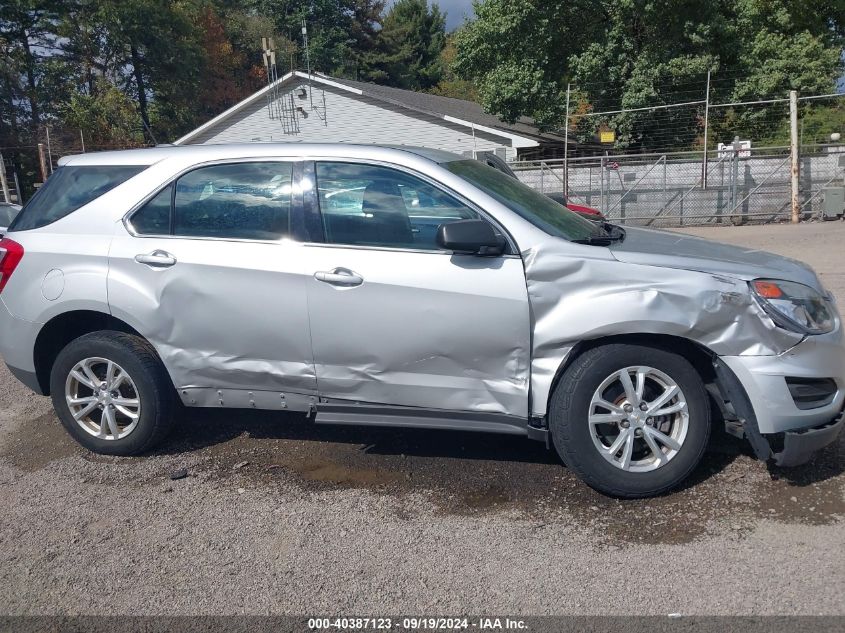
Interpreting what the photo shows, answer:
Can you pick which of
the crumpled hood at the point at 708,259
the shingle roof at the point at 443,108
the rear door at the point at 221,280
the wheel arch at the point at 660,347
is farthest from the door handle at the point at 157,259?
the shingle roof at the point at 443,108

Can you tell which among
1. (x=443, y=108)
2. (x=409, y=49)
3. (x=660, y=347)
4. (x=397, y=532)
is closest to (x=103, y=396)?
(x=397, y=532)

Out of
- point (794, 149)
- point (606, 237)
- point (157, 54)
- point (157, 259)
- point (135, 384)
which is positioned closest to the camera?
point (606, 237)

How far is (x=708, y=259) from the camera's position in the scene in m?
4.04

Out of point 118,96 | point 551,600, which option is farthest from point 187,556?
point 118,96

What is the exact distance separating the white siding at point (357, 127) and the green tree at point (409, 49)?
2855cm

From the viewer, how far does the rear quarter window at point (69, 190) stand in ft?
15.8

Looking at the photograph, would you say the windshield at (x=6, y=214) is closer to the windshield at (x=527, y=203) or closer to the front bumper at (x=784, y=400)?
the windshield at (x=527, y=203)

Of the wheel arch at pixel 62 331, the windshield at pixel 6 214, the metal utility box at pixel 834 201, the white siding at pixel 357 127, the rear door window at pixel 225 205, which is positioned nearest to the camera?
the rear door window at pixel 225 205

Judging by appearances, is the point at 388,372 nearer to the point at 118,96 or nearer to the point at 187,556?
the point at 187,556

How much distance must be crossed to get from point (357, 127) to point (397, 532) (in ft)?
85.3

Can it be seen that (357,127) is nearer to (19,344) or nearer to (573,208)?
(573,208)

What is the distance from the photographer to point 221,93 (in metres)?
47.2

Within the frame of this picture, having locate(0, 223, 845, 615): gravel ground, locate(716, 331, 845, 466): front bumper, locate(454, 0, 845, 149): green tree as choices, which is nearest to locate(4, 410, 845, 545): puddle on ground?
locate(0, 223, 845, 615): gravel ground

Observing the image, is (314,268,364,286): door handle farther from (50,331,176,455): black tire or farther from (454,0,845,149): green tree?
(454,0,845,149): green tree
